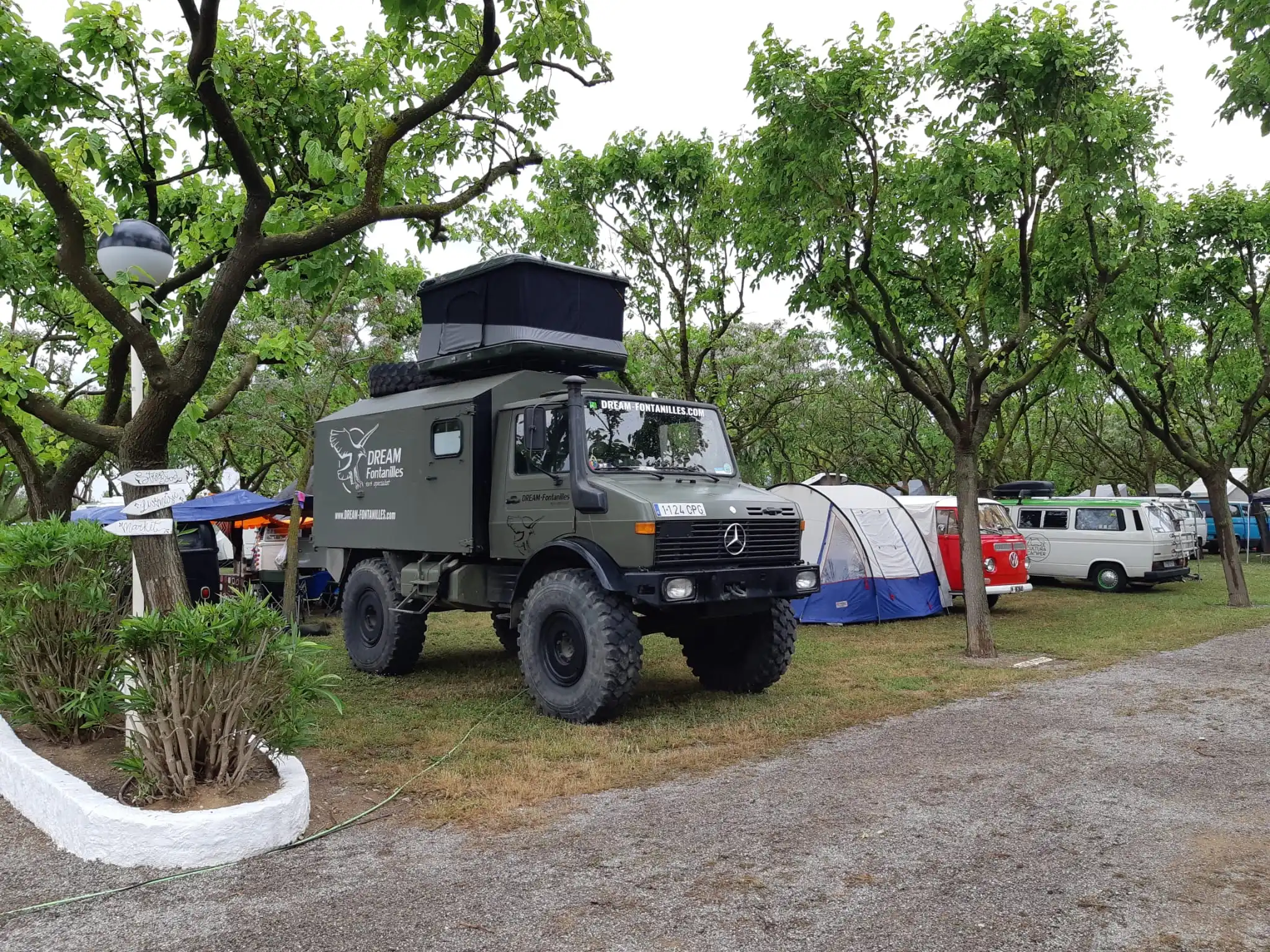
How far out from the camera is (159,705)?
4699mm

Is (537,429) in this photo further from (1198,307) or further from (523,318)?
(1198,307)

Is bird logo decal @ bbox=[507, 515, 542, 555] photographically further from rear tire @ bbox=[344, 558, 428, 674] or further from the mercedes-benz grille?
rear tire @ bbox=[344, 558, 428, 674]

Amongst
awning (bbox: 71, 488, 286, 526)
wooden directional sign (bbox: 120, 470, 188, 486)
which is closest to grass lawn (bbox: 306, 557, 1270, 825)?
wooden directional sign (bbox: 120, 470, 188, 486)

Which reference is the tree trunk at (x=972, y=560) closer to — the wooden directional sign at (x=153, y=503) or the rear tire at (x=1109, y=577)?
the wooden directional sign at (x=153, y=503)

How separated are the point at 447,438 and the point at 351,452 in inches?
70.1

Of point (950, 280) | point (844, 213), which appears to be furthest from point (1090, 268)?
point (844, 213)

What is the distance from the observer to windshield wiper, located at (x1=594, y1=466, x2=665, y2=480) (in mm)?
7562

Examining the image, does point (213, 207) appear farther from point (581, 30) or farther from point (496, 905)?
point (496, 905)

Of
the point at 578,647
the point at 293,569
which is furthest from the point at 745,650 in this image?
the point at 293,569

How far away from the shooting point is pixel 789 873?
427 cm

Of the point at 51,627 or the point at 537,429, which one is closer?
the point at 51,627

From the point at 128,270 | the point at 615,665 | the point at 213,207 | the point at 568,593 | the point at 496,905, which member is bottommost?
the point at 496,905

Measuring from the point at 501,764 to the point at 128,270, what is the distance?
384cm

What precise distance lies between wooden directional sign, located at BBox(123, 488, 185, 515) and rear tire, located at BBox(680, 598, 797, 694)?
4543 mm
